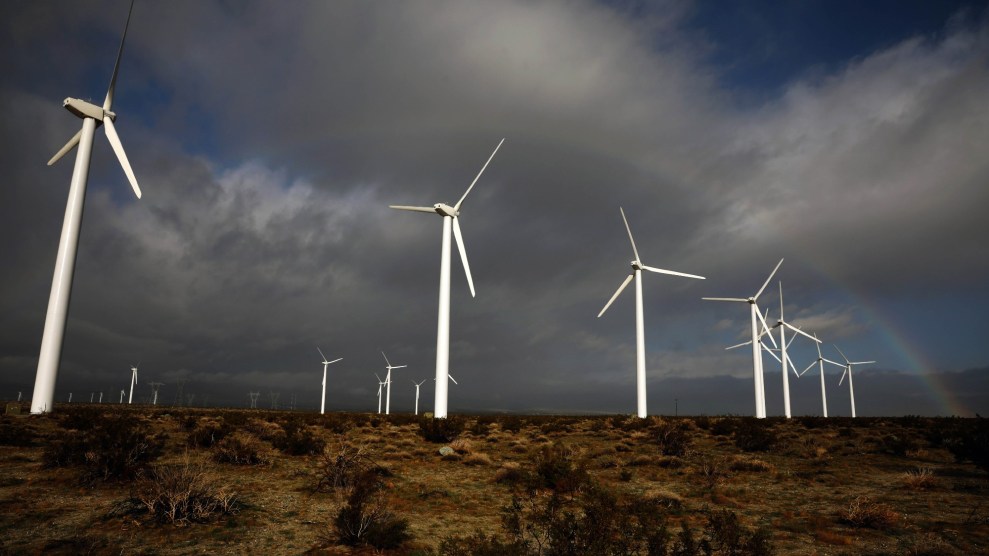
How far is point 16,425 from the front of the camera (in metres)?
26.5

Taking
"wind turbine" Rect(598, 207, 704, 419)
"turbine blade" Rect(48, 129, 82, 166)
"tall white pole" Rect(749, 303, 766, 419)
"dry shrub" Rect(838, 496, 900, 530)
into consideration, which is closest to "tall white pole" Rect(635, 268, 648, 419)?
"wind turbine" Rect(598, 207, 704, 419)

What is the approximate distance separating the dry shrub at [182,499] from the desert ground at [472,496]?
5 cm

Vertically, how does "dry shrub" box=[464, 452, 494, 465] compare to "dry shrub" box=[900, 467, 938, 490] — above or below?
below

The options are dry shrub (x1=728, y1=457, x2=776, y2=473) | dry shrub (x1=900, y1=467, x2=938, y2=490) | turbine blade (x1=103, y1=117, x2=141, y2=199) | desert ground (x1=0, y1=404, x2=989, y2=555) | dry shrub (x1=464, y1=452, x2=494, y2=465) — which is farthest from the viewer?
turbine blade (x1=103, y1=117, x2=141, y2=199)

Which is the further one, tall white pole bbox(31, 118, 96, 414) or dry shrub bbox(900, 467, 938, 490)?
tall white pole bbox(31, 118, 96, 414)

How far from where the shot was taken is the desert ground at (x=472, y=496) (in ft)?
38.9

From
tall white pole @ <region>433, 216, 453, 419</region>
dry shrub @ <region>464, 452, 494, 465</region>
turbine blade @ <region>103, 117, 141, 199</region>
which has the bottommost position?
dry shrub @ <region>464, 452, 494, 465</region>

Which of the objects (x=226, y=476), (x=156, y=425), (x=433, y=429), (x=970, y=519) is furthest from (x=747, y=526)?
(x=156, y=425)

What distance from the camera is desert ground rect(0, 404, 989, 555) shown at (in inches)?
467

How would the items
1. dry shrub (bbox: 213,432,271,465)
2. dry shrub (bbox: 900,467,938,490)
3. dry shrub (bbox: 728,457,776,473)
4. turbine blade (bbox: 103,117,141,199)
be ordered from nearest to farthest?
dry shrub (bbox: 900,467,938,490) → dry shrub (bbox: 213,432,271,465) → dry shrub (bbox: 728,457,776,473) → turbine blade (bbox: 103,117,141,199)

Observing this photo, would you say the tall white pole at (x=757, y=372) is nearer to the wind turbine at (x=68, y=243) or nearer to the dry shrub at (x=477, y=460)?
the dry shrub at (x=477, y=460)

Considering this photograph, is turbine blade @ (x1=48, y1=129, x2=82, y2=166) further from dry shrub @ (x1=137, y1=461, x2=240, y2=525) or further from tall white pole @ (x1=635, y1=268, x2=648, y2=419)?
tall white pole @ (x1=635, y1=268, x2=648, y2=419)

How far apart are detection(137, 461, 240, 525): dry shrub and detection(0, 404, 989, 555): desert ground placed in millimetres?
48

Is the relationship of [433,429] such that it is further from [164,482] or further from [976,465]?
[976,465]
